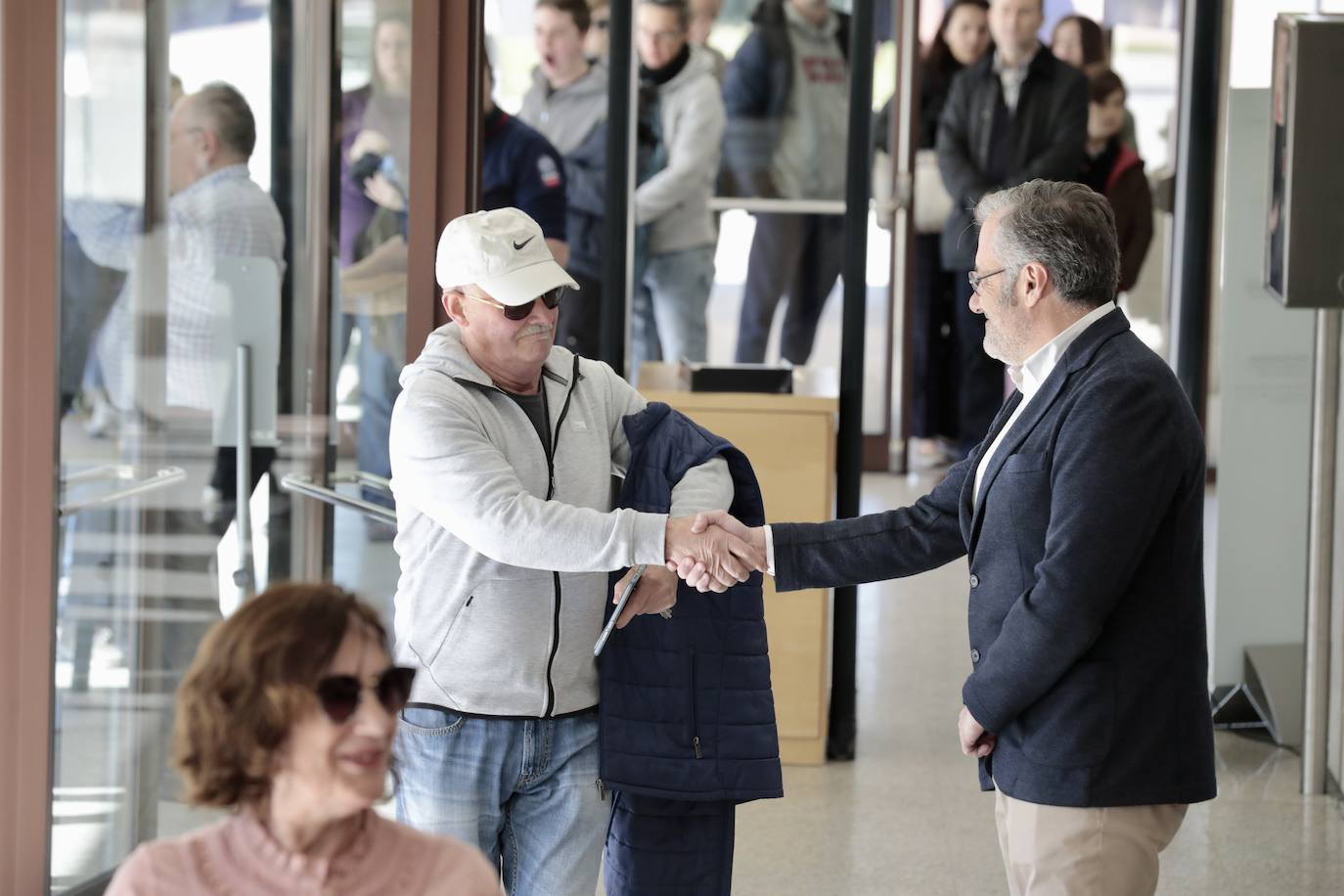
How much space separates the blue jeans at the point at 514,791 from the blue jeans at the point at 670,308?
4.56 m

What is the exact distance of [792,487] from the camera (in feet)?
16.5

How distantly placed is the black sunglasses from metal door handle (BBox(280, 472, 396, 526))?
215 cm

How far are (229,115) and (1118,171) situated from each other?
22.2ft

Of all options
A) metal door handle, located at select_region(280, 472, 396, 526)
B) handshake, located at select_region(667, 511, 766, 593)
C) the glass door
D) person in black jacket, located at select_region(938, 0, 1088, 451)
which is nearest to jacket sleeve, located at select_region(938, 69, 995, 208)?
person in black jacket, located at select_region(938, 0, 1088, 451)

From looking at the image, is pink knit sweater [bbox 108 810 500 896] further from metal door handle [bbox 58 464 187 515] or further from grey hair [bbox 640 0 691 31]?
grey hair [bbox 640 0 691 31]

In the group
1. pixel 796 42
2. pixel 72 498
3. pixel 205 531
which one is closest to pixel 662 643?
pixel 72 498

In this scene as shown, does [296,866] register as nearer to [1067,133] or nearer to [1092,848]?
[1092,848]

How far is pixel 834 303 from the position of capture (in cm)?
863

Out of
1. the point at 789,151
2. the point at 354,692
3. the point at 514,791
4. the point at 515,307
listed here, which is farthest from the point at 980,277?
the point at 789,151

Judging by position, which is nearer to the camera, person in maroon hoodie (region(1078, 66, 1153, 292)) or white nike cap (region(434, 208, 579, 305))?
white nike cap (region(434, 208, 579, 305))

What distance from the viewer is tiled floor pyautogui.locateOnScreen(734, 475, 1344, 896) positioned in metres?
4.28

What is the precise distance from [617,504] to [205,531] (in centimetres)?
162

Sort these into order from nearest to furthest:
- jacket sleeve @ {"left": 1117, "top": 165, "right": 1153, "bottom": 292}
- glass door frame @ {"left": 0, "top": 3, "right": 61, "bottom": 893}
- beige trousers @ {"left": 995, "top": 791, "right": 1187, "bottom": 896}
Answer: beige trousers @ {"left": 995, "top": 791, "right": 1187, "bottom": 896}
glass door frame @ {"left": 0, "top": 3, "right": 61, "bottom": 893}
jacket sleeve @ {"left": 1117, "top": 165, "right": 1153, "bottom": 292}

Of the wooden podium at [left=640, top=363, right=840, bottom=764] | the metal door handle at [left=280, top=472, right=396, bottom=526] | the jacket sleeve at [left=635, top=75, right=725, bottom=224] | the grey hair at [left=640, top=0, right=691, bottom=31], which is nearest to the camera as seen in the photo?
the metal door handle at [left=280, top=472, right=396, bottom=526]
